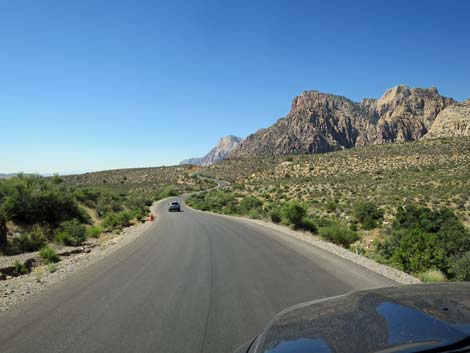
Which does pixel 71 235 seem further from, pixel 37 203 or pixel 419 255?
pixel 419 255

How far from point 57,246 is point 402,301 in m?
17.0

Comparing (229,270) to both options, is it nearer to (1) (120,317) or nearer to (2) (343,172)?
(1) (120,317)

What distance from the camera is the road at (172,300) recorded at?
492cm

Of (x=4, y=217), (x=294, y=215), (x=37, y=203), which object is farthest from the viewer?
(x=294, y=215)

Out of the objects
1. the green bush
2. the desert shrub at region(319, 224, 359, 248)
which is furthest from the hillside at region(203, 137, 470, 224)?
the green bush

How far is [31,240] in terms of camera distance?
16.1m

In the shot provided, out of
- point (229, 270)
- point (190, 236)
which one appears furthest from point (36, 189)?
point (229, 270)

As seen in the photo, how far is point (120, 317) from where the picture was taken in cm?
586

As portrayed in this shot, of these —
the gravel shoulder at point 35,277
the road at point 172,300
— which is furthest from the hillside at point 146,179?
the road at point 172,300

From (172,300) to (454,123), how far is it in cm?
13182

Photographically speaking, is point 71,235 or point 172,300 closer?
point 172,300

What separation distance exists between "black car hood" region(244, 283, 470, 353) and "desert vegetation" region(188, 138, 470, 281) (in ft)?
24.9

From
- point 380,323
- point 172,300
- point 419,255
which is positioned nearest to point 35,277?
point 172,300

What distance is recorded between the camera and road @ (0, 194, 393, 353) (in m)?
4.92
